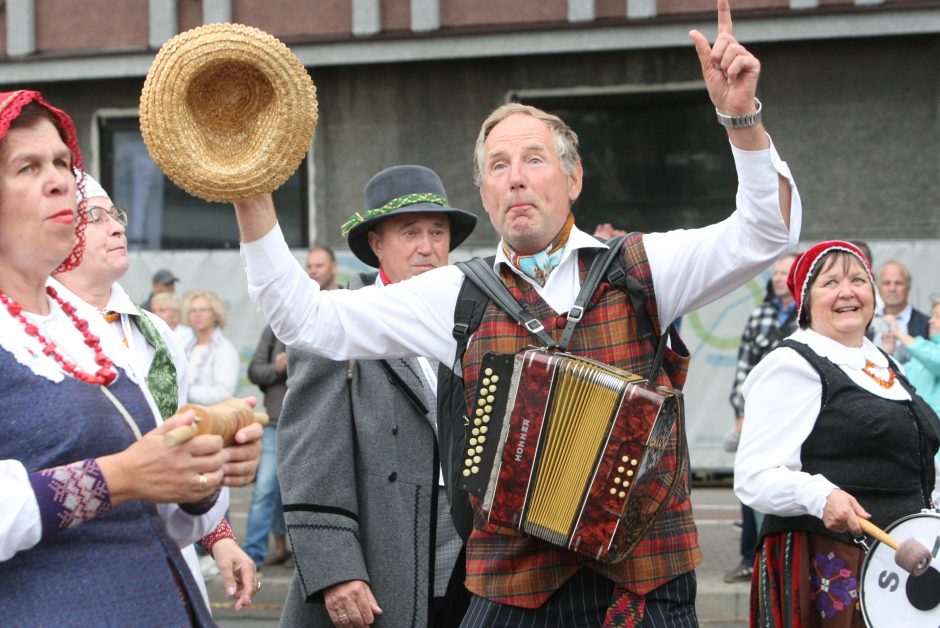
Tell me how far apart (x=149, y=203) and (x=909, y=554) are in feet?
43.9

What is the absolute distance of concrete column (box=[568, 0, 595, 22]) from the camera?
1384cm

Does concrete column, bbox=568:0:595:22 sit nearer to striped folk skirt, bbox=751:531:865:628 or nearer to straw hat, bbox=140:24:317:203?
striped folk skirt, bbox=751:531:865:628

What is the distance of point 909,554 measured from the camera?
13.3 feet

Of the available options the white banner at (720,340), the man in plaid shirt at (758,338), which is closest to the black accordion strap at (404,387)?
the man in plaid shirt at (758,338)

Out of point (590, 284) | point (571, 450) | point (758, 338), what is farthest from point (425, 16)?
point (571, 450)

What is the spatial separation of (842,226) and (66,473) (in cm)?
1282

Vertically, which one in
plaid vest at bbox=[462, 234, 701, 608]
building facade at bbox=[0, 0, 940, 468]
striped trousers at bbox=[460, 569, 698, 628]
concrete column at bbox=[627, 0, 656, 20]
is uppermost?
concrete column at bbox=[627, 0, 656, 20]

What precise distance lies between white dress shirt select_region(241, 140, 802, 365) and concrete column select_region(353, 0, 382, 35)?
36.5ft

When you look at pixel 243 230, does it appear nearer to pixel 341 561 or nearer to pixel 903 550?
pixel 341 561

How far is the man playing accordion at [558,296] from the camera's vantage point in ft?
10.4

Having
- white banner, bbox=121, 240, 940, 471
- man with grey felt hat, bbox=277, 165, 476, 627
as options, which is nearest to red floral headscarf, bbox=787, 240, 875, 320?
man with grey felt hat, bbox=277, 165, 476, 627

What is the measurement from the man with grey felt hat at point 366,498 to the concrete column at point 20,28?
12.4 meters

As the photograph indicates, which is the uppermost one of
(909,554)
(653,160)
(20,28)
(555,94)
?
(20,28)

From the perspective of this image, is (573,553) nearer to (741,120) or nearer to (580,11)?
(741,120)
